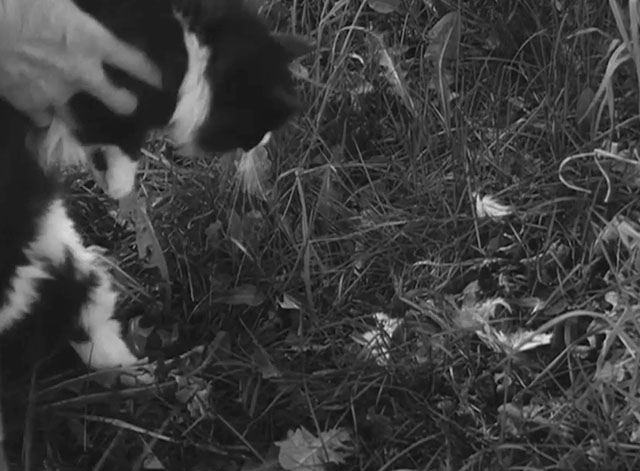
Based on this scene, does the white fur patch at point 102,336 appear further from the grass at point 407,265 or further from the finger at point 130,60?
the finger at point 130,60

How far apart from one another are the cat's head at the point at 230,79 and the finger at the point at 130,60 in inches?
2.6

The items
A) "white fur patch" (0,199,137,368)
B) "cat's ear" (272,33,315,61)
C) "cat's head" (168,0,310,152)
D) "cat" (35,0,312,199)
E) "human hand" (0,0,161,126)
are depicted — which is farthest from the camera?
"white fur patch" (0,199,137,368)

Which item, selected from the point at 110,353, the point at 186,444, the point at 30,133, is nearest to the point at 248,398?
the point at 186,444

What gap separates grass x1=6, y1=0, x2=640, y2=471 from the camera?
5.34 feet

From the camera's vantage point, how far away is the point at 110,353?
5.90 feet

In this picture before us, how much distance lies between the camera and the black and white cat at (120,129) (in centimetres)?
139

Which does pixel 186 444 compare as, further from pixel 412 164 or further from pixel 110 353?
pixel 412 164

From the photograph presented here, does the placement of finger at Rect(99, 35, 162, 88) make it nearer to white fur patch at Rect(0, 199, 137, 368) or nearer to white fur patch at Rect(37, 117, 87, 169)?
white fur patch at Rect(37, 117, 87, 169)

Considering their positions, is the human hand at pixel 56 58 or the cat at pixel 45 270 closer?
the human hand at pixel 56 58

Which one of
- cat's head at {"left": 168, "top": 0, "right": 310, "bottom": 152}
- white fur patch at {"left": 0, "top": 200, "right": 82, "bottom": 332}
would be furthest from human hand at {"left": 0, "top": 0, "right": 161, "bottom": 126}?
white fur patch at {"left": 0, "top": 200, "right": 82, "bottom": 332}

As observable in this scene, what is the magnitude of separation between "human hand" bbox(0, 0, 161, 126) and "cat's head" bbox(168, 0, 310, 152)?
4.1 inches

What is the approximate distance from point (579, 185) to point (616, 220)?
0.10m

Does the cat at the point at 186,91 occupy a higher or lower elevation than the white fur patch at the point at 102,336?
higher

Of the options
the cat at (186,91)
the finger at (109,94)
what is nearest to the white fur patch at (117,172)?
the cat at (186,91)
